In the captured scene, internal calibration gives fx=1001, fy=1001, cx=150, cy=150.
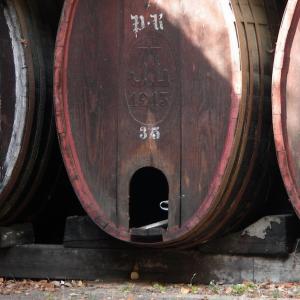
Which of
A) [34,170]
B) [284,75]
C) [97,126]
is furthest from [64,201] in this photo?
[284,75]

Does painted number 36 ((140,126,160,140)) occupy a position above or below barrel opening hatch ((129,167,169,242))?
above

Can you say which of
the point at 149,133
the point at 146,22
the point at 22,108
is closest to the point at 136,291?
the point at 149,133

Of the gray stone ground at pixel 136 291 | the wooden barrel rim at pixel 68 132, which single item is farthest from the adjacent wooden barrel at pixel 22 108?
the gray stone ground at pixel 136 291

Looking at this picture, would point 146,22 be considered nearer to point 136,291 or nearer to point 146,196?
point 146,196

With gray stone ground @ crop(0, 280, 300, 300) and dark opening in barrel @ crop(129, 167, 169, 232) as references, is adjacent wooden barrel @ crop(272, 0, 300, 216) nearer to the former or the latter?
gray stone ground @ crop(0, 280, 300, 300)

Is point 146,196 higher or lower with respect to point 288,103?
lower

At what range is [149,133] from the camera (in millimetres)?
6180

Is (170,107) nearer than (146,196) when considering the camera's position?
Yes

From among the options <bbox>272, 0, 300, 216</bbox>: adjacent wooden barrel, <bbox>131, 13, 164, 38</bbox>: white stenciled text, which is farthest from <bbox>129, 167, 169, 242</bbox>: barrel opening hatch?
<bbox>272, 0, 300, 216</bbox>: adjacent wooden barrel

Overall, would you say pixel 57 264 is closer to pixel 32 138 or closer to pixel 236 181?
pixel 32 138

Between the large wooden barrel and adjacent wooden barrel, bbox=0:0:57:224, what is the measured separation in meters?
0.39

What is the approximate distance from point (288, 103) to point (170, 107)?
78cm

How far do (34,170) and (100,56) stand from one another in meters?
1.00

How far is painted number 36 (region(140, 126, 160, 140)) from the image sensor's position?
6.16 meters
